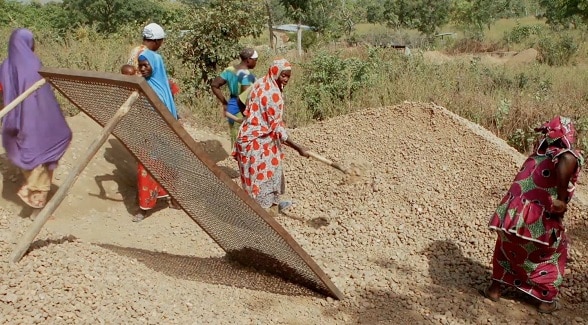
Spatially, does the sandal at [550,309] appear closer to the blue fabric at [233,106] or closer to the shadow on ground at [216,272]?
the shadow on ground at [216,272]

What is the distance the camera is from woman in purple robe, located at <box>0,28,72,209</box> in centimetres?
431

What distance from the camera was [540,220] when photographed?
3148 millimetres

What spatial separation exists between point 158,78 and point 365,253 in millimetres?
2293

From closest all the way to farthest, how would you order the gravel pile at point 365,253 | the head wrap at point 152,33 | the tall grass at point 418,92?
the gravel pile at point 365,253, the head wrap at point 152,33, the tall grass at point 418,92

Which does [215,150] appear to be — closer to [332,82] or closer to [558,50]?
[332,82]

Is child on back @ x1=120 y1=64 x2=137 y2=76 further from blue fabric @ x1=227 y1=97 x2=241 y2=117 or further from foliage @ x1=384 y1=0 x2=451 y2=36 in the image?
foliage @ x1=384 y1=0 x2=451 y2=36

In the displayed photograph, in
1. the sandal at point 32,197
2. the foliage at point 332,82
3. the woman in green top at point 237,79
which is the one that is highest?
the woman in green top at point 237,79

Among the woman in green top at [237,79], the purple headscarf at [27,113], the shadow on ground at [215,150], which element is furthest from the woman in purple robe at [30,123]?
the shadow on ground at [215,150]

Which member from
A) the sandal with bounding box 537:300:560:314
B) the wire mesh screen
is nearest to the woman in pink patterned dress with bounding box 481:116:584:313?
the sandal with bounding box 537:300:560:314

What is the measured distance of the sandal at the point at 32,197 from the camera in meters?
4.55

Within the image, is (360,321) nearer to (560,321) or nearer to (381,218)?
(560,321)

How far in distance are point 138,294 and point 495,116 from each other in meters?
5.55

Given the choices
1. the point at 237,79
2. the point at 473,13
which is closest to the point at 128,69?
the point at 237,79

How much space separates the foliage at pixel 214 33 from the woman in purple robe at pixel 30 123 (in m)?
3.42
